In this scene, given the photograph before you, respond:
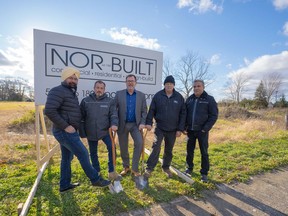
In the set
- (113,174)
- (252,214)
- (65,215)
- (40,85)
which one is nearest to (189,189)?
(252,214)

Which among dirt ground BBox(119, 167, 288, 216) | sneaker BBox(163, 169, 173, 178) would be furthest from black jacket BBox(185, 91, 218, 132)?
dirt ground BBox(119, 167, 288, 216)

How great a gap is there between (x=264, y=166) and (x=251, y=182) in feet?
3.32

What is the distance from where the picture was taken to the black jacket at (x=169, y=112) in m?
3.81

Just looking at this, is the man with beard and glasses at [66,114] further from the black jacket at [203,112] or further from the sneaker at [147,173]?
the black jacket at [203,112]

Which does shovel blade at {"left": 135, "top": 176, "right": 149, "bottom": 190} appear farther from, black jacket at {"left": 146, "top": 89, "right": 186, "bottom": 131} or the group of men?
black jacket at {"left": 146, "top": 89, "right": 186, "bottom": 131}

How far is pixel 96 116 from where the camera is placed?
11.5ft

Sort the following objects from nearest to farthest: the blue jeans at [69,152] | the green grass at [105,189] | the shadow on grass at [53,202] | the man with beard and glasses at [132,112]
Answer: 1. the shadow on grass at [53,202]
2. the green grass at [105,189]
3. the blue jeans at [69,152]
4. the man with beard and glasses at [132,112]

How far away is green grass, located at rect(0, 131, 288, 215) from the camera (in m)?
2.90

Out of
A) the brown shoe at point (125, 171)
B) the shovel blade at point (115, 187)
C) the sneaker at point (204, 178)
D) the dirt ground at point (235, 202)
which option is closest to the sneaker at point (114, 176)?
the shovel blade at point (115, 187)

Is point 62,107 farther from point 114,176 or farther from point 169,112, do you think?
point 169,112

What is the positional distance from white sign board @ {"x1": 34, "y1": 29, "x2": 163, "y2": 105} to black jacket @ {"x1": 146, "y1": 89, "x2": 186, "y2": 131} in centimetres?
122

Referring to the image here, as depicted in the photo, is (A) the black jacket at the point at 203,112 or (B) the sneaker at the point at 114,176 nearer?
(B) the sneaker at the point at 114,176

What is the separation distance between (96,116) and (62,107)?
697mm

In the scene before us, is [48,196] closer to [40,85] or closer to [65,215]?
[65,215]
